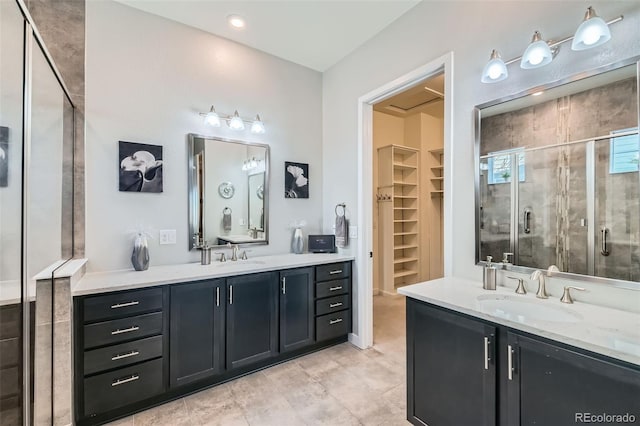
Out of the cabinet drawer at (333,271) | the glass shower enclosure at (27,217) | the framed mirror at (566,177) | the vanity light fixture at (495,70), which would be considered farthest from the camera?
the cabinet drawer at (333,271)

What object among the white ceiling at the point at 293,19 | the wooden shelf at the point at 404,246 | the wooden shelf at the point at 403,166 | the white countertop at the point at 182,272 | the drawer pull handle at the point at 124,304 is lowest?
the drawer pull handle at the point at 124,304

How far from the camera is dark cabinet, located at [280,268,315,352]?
8.55ft

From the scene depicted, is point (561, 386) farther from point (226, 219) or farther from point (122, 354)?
point (226, 219)

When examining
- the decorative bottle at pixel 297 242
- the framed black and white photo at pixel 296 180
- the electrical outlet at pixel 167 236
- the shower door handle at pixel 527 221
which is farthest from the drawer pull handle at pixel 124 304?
the shower door handle at pixel 527 221

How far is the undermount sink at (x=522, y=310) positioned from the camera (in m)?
1.33

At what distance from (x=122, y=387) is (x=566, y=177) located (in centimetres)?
299

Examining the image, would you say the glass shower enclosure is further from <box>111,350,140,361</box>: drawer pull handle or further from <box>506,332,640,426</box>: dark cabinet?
<box>506,332,640,426</box>: dark cabinet

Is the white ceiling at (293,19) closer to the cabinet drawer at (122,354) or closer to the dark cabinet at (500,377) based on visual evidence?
the dark cabinet at (500,377)

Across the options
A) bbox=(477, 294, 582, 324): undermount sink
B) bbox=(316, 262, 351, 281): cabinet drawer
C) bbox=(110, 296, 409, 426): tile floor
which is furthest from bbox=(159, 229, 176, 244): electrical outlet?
bbox=(477, 294, 582, 324): undermount sink

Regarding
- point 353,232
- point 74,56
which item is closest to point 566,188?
point 353,232

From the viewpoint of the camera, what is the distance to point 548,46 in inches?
61.1

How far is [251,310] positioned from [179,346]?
1.89ft

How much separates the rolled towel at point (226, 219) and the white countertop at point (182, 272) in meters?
0.34

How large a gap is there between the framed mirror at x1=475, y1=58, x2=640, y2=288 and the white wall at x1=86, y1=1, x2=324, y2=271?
2.05 m
